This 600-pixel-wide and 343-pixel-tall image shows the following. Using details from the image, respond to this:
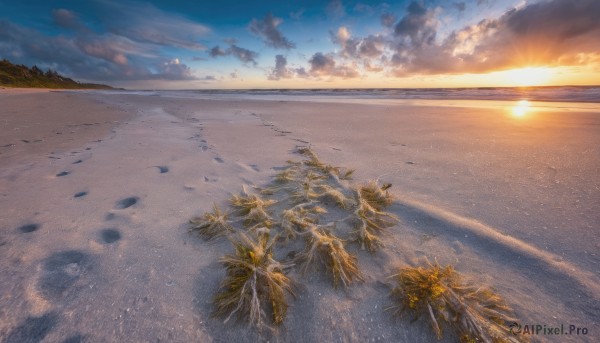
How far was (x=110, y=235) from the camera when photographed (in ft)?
6.71

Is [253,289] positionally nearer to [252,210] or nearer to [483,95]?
[252,210]

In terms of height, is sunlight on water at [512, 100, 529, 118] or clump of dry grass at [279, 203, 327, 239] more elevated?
sunlight on water at [512, 100, 529, 118]

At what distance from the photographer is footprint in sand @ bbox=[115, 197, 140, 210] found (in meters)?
2.48

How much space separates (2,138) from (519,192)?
A: 26.3 ft

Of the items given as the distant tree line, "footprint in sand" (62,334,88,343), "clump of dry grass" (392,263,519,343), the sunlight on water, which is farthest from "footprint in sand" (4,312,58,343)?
the distant tree line

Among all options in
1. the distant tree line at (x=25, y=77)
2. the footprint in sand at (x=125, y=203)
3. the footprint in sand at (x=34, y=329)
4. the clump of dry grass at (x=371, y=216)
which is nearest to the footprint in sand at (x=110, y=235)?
the footprint in sand at (x=125, y=203)

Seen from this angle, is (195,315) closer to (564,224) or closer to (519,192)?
(564,224)

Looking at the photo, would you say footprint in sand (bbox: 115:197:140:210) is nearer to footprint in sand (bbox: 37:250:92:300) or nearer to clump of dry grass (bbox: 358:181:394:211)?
footprint in sand (bbox: 37:250:92:300)

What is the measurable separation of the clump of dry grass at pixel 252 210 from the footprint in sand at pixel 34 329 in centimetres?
125

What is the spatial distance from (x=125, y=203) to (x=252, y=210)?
4.28 feet

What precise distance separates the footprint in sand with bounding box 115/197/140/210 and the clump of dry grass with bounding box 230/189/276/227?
949 mm

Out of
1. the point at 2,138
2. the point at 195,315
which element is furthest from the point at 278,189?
the point at 2,138

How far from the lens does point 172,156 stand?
403cm

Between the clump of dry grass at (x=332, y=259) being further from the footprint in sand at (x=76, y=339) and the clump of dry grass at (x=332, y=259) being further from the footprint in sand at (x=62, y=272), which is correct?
the footprint in sand at (x=62, y=272)
